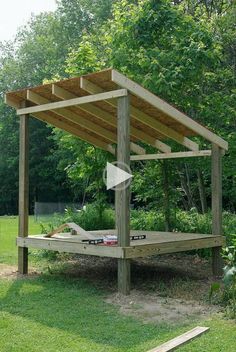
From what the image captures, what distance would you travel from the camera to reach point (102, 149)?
36.5 ft

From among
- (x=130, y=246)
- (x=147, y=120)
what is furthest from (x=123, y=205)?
(x=147, y=120)

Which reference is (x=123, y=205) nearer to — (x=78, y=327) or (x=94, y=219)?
(x=78, y=327)

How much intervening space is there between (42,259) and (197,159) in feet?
14.0

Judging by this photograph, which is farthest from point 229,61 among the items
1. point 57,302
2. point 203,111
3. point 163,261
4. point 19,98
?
point 57,302

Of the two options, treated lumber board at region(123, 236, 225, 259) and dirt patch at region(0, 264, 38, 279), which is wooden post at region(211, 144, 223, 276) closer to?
treated lumber board at region(123, 236, 225, 259)

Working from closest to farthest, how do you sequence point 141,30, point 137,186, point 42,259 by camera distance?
point 42,259, point 141,30, point 137,186

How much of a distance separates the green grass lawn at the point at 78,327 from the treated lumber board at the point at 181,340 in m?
0.06

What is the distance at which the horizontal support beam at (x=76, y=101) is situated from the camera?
711cm

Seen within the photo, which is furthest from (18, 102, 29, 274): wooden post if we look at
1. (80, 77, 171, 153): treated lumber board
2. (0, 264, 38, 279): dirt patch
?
(80, 77, 171, 153): treated lumber board

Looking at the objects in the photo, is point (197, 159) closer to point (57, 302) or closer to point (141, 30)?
point (141, 30)

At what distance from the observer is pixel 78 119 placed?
30.2 ft

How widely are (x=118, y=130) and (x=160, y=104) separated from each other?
2.84 feet

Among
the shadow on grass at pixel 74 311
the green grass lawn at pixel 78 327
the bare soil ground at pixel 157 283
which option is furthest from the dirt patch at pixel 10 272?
the green grass lawn at pixel 78 327

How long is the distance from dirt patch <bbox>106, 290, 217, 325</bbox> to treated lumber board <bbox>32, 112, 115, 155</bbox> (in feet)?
12.3
